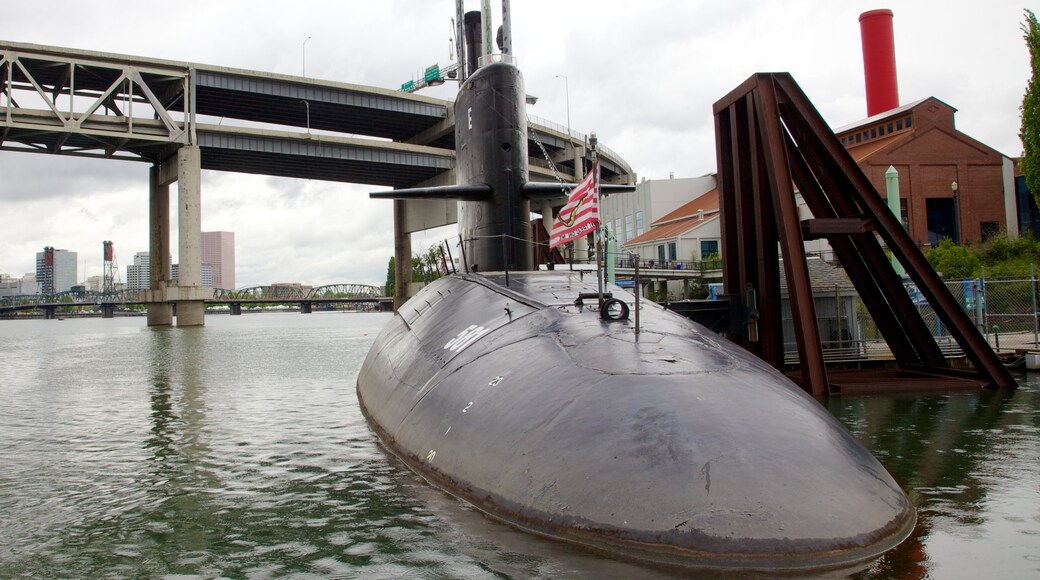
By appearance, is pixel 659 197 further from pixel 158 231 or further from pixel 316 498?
pixel 316 498

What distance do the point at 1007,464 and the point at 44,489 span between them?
1059cm

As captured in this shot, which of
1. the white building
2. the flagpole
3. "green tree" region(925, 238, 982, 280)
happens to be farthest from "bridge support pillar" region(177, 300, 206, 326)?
the flagpole

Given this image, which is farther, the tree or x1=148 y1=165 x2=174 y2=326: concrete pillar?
x1=148 y1=165 x2=174 y2=326: concrete pillar

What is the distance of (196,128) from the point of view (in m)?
55.0

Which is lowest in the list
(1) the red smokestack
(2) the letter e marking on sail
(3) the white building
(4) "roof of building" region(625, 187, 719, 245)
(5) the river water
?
(5) the river water

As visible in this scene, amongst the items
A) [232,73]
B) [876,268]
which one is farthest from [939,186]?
[232,73]

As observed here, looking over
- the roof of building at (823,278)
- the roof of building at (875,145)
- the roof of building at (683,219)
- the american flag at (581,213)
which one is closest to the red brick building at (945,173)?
the roof of building at (875,145)

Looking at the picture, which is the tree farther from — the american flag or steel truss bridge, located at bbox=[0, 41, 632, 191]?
the american flag

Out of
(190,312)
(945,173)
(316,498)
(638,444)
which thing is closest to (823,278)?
(316,498)

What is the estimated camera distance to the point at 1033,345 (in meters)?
19.7

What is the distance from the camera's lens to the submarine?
4414mm

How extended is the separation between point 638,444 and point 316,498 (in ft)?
12.2

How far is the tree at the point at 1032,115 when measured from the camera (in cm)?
3900

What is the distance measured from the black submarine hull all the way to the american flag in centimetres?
113
